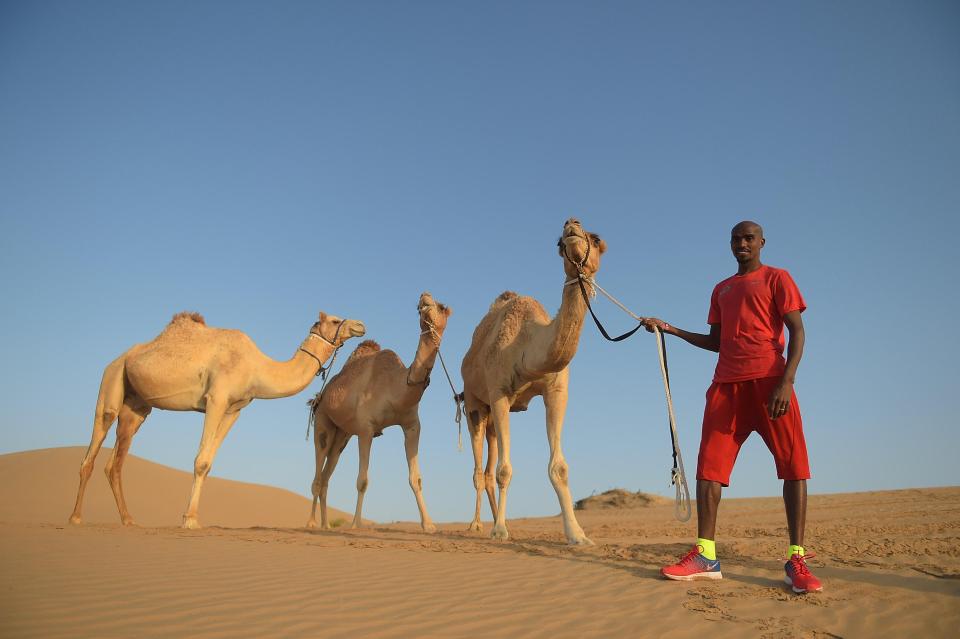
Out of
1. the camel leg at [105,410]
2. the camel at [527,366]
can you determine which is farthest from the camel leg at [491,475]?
the camel leg at [105,410]

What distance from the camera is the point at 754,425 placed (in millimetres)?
5375

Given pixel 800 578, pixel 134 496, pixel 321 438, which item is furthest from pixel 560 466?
pixel 134 496

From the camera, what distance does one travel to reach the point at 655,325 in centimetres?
630

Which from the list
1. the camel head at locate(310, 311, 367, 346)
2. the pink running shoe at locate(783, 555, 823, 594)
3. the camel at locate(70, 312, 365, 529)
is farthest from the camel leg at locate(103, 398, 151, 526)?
the pink running shoe at locate(783, 555, 823, 594)

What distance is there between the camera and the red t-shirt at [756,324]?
17.3ft

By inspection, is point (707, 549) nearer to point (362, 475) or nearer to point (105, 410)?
point (362, 475)

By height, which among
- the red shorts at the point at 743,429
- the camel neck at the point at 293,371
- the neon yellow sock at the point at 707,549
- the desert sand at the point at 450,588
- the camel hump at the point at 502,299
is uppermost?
the camel hump at the point at 502,299

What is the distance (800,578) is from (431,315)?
824 centimetres

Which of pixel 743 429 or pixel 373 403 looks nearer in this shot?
pixel 743 429

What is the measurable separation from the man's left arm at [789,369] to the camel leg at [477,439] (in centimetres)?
677

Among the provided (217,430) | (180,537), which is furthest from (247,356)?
(180,537)

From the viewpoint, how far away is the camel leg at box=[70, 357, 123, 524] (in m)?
11.9

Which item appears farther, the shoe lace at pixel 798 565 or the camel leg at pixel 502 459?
the camel leg at pixel 502 459

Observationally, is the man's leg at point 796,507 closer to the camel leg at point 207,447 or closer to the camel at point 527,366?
the camel at point 527,366
